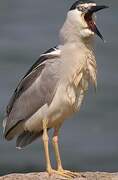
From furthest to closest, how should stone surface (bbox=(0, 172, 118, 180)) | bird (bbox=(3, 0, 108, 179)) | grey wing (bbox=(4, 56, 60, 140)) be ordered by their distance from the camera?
grey wing (bbox=(4, 56, 60, 140))
bird (bbox=(3, 0, 108, 179))
stone surface (bbox=(0, 172, 118, 180))

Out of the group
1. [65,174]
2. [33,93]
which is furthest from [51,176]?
[33,93]

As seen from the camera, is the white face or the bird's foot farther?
the bird's foot

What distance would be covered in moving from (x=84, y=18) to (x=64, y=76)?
0.64 m

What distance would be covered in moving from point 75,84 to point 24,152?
6.57 m

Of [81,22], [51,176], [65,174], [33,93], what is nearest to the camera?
[81,22]

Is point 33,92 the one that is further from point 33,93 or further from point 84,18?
point 84,18

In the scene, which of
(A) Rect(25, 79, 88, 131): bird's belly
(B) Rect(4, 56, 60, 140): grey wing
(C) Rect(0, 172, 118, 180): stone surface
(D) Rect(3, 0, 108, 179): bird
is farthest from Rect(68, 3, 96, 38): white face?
(C) Rect(0, 172, 118, 180): stone surface

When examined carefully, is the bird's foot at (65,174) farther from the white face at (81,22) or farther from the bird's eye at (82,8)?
the bird's eye at (82,8)

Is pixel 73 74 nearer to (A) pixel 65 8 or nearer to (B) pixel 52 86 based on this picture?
(B) pixel 52 86

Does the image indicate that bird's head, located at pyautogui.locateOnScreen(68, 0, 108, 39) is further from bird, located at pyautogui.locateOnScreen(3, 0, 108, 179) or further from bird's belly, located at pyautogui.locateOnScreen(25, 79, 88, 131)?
bird's belly, located at pyautogui.locateOnScreen(25, 79, 88, 131)

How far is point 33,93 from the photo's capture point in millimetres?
12102

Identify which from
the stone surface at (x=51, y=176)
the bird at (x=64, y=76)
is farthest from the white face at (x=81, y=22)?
the stone surface at (x=51, y=176)

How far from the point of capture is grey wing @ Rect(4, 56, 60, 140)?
11.8 m

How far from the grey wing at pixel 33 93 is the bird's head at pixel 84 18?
1.41 ft
